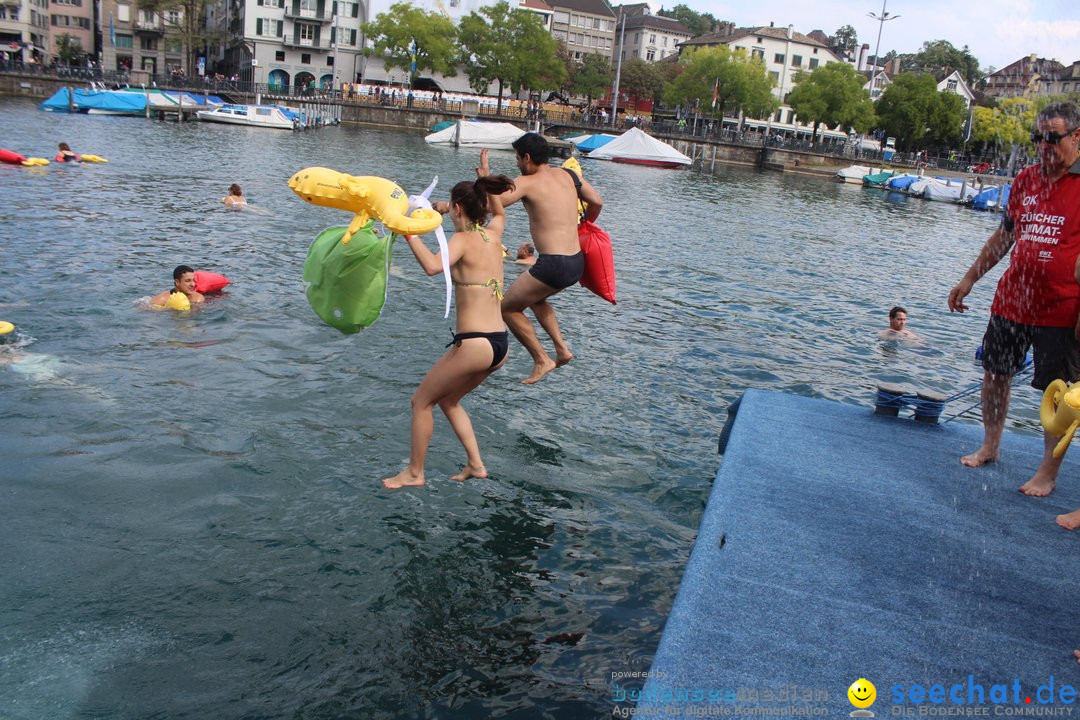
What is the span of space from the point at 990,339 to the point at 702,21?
211024mm

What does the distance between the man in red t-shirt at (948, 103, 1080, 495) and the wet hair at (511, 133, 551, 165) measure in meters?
3.73

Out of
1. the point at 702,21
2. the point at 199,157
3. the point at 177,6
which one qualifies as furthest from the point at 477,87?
the point at 702,21

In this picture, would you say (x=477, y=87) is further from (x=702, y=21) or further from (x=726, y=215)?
(x=702, y=21)

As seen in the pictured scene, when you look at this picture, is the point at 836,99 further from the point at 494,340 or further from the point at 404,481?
the point at 404,481

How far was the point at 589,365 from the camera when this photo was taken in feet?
39.7

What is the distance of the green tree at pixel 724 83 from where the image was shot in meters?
96.0

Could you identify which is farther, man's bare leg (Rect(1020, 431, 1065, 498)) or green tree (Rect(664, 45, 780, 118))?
green tree (Rect(664, 45, 780, 118))

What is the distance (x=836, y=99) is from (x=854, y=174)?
2145 cm

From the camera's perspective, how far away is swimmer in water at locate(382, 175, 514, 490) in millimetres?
6234

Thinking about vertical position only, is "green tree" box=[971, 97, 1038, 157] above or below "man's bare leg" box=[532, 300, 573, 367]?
above

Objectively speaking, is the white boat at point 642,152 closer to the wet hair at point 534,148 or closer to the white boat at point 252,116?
the white boat at point 252,116

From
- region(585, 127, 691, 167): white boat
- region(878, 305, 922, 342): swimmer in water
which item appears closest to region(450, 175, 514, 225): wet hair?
region(878, 305, 922, 342): swimmer in water

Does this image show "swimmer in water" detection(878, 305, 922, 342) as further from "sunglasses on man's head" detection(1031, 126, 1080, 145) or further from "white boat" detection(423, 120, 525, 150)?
"white boat" detection(423, 120, 525, 150)

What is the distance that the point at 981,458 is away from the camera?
6.61 meters
